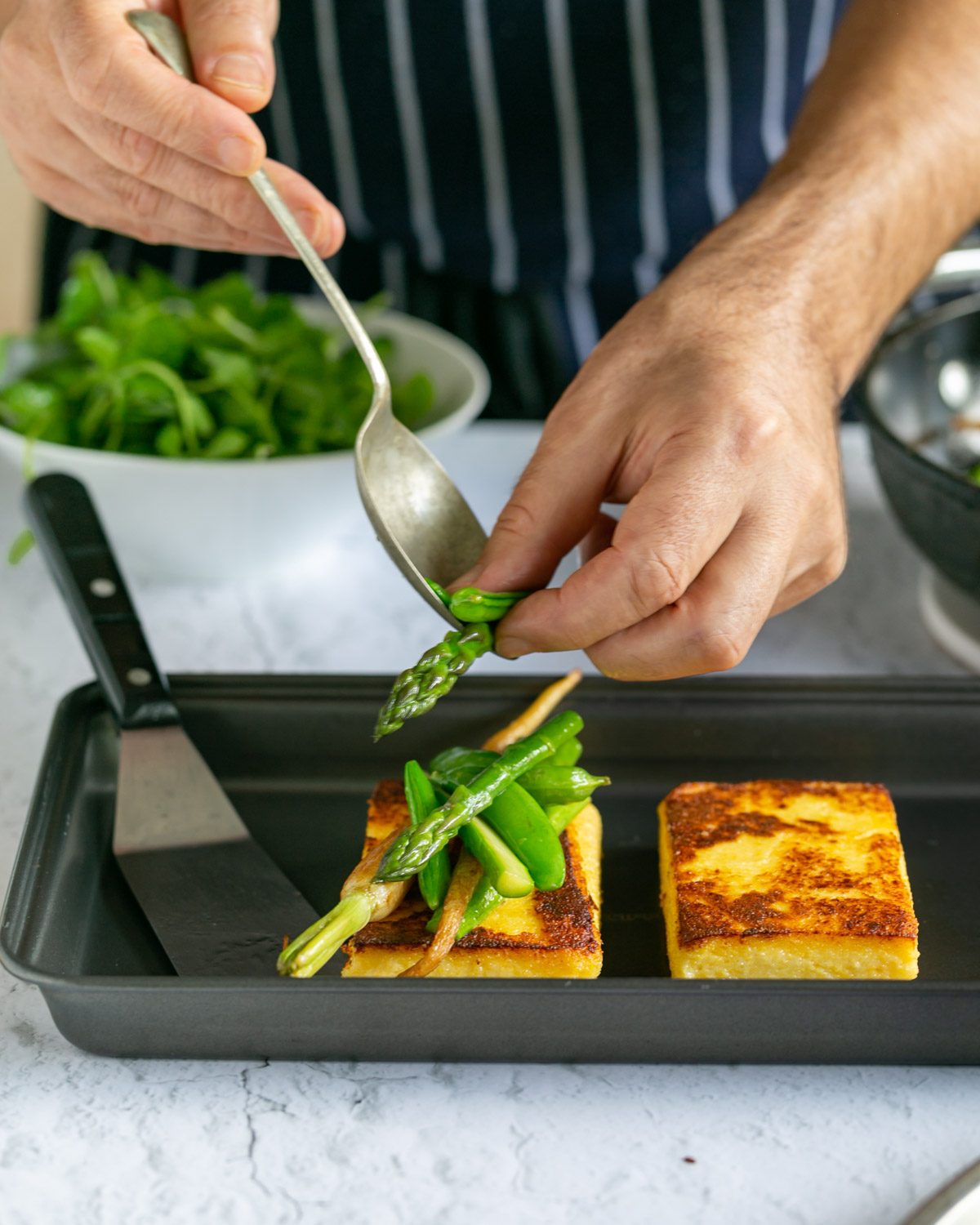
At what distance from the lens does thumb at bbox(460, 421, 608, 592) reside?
4.55ft

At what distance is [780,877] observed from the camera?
1368mm

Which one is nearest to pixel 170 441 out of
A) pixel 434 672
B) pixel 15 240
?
pixel 434 672

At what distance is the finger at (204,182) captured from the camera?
5.12ft

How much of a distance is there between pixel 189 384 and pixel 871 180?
3.62 ft

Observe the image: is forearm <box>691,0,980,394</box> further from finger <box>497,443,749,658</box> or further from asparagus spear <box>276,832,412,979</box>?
asparagus spear <box>276,832,412,979</box>

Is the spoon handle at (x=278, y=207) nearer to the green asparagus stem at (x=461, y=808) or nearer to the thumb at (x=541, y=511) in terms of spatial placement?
the thumb at (x=541, y=511)

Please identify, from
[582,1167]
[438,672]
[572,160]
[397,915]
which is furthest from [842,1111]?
[572,160]

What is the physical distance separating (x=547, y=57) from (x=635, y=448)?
4.65 ft

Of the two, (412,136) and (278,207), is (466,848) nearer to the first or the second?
(278,207)

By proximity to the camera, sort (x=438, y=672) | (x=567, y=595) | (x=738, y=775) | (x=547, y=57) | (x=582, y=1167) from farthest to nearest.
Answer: (x=547, y=57) < (x=738, y=775) < (x=438, y=672) < (x=567, y=595) < (x=582, y=1167)

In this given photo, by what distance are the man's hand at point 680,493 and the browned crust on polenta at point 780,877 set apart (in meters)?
0.20

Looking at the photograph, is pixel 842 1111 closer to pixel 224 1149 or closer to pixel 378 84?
pixel 224 1149

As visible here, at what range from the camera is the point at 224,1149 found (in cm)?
116

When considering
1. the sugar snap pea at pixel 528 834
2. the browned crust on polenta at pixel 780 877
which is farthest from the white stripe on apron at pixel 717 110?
the sugar snap pea at pixel 528 834
